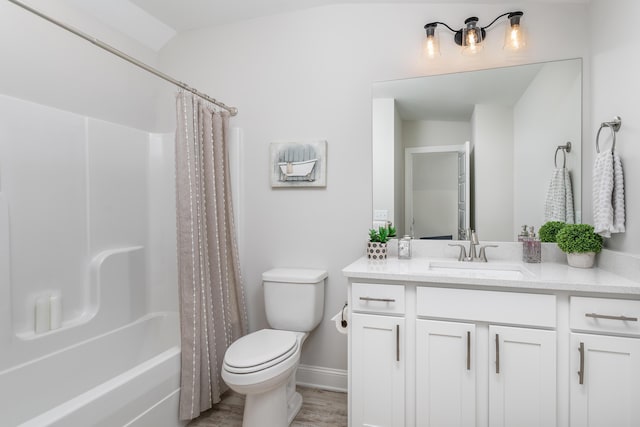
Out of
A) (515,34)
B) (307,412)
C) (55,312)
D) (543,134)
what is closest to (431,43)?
(515,34)

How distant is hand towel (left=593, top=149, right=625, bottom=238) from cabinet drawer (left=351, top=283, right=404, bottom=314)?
3.23ft

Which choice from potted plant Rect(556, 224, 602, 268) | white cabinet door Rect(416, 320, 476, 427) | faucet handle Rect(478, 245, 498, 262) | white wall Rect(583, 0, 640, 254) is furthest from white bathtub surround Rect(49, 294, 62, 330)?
white wall Rect(583, 0, 640, 254)

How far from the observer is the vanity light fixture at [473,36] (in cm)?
187

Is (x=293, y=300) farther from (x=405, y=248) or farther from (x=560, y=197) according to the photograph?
(x=560, y=197)

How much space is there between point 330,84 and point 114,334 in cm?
210

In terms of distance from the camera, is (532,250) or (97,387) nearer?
(97,387)

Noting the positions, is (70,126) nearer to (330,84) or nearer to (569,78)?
(330,84)

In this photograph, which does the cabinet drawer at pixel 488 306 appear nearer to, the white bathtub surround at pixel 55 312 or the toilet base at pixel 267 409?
the toilet base at pixel 267 409

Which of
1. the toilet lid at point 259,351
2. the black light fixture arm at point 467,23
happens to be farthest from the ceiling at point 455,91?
the toilet lid at point 259,351

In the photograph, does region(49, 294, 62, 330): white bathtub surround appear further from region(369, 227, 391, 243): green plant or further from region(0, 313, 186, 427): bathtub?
region(369, 227, 391, 243): green plant

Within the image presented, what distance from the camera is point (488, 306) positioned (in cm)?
145

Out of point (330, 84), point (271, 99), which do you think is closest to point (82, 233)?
point (271, 99)

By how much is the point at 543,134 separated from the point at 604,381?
1.26m

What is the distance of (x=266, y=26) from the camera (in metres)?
2.38
